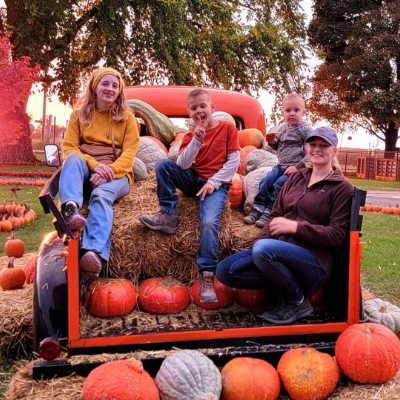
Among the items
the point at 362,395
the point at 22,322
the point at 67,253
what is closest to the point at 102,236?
the point at 67,253

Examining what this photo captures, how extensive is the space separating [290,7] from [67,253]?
72.8 feet

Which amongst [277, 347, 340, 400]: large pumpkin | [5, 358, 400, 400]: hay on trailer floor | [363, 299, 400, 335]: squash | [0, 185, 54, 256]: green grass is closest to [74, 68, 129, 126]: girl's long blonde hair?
[5, 358, 400, 400]: hay on trailer floor

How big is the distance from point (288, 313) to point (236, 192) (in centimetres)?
151

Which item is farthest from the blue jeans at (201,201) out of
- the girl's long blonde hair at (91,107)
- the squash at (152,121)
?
the squash at (152,121)

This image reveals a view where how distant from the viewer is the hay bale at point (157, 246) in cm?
331

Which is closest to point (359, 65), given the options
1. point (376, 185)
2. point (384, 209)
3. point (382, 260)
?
point (376, 185)

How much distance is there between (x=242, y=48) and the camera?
19.6 metres

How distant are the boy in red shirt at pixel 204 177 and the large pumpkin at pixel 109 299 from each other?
0.48 meters

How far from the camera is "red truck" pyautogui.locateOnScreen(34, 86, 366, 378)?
260cm

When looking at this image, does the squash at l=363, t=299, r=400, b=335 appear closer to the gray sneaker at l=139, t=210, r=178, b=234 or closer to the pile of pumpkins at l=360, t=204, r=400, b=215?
the gray sneaker at l=139, t=210, r=178, b=234

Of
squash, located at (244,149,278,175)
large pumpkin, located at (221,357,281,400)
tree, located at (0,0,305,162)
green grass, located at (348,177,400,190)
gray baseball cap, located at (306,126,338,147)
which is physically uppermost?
tree, located at (0,0,305,162)

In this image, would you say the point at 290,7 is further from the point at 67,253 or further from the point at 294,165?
the point at 67,253

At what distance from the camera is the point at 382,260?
642 cm

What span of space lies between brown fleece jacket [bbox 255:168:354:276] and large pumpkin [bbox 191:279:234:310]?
0.47 meters
